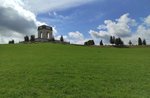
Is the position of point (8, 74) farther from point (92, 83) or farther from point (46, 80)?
point (92, 83)

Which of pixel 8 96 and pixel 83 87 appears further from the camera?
pixel 83 87

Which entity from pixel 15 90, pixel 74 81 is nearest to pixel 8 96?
pixel 15 90

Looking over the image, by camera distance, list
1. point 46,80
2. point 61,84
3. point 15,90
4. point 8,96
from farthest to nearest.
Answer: point 46,80 → point 61,84 → point 15,90 → point 8,96

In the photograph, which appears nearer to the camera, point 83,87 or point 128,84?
point 83,87

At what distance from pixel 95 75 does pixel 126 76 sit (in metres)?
2.50

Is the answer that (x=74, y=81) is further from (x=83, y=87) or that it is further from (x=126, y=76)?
(x=126, y=76)

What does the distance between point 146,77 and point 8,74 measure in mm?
11261

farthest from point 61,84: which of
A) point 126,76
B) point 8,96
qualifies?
point 126,76

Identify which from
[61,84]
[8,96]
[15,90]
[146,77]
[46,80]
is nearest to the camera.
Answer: [8,96]

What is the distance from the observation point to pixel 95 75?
24.5 meters

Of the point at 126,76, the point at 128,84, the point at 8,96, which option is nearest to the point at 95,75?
the point at 126,76

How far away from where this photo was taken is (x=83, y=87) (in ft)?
64.5

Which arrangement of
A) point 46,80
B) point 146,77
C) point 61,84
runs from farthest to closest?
1. point 146,77
2. point 46,80
3. point 61,84

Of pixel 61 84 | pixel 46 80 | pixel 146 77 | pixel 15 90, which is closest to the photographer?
pixel 15 90
